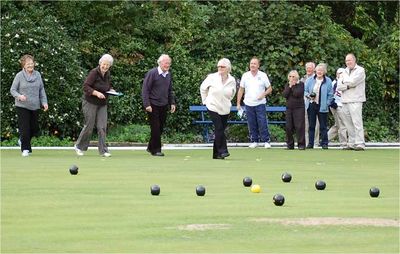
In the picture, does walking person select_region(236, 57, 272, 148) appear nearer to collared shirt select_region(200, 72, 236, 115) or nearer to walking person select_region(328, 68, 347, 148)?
walking person select_region(328, 68, 347, 148)

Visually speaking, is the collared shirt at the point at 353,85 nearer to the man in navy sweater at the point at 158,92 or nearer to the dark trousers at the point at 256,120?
the dark trousers at the point at 256,120

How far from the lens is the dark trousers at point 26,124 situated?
72.1 ft

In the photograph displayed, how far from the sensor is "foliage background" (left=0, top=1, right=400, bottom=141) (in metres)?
29.1

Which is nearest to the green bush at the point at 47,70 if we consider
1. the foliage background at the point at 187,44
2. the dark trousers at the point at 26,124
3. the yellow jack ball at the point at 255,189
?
the foliage background at the point at 187,44

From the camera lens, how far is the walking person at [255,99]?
26.7 metres

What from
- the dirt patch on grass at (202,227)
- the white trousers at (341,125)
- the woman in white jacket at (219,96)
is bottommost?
the dirt patch on grass at (202,227)

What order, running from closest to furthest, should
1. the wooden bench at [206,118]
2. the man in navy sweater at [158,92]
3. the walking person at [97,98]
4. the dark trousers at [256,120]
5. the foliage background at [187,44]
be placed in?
the walking person at [97,98] < the man in navy sweater at [158,92] < the dark trousers at [256,120] < the foliage background at [187,44] < the wooden bench at [206,118]

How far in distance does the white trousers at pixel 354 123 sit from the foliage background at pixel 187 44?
4868mm

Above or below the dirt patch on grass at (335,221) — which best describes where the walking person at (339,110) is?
above

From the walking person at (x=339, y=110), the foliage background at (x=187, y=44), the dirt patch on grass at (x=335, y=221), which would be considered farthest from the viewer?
the foliage background at (x=187, y=44)

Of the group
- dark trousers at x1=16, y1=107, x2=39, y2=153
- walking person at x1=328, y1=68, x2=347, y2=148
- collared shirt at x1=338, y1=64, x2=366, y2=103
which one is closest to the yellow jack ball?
dark trousers at x1=16, y1=107, x2=39, y2=153

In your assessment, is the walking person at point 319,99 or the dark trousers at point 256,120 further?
the dark trousers at point 256,120

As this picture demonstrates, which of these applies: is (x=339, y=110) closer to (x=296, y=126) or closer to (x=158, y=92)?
(x=296, y=126)

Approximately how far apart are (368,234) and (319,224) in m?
0.72
